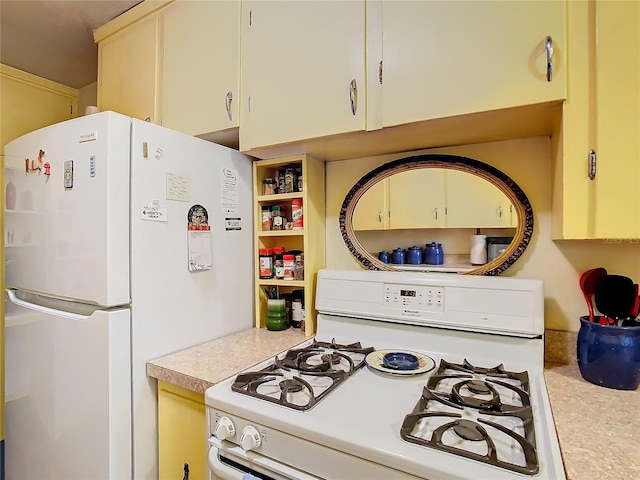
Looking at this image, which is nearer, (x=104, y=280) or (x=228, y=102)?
(x=104, y=280)

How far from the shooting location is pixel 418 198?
4.43 ft

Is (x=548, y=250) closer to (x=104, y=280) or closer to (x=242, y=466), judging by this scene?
(x=242, y=466)

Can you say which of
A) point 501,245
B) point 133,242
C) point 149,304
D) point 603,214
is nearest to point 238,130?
point 133,242

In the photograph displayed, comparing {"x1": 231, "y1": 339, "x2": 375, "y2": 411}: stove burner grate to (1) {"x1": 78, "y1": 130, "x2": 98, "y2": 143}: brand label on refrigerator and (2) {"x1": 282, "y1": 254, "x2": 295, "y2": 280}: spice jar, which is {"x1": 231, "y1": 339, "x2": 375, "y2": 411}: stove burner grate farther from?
(1) {"x1": 78, "y1": 130, "x2": 98, "y2": 143}: brand label on refrigerator

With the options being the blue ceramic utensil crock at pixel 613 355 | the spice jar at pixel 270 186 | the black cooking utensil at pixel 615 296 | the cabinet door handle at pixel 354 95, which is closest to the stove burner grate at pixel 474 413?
the blue ceramic utensil crock at pixel 613 355

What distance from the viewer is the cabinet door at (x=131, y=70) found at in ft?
5.13

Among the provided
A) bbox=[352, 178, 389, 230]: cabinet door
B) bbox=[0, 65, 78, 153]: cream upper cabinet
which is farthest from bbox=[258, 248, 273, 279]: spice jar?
bbox=[0, 65, 78, 153]: cream upper cabinet

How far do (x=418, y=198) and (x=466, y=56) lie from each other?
55 cm

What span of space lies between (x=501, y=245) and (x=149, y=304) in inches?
49.3

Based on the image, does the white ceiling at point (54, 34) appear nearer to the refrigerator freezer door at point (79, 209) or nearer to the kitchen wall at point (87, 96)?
the kitchen wall at point (87, 96)

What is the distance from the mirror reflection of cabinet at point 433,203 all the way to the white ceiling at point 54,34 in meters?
1.48

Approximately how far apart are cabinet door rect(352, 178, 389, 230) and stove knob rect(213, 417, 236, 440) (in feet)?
3.01

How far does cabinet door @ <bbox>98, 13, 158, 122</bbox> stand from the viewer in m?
1.56

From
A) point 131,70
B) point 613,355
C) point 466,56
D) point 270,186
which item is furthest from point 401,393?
point 131,70
